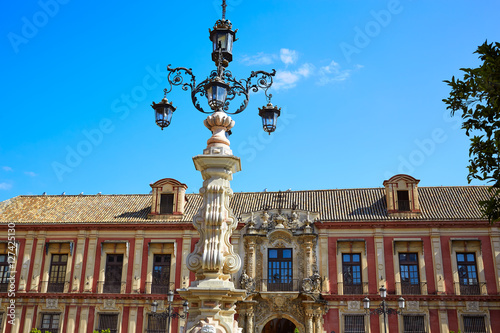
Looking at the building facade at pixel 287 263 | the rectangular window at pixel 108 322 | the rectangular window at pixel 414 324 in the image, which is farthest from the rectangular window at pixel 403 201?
the rectangular window at pixel 108 322

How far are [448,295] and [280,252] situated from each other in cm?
834

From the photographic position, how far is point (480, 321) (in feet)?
74.5

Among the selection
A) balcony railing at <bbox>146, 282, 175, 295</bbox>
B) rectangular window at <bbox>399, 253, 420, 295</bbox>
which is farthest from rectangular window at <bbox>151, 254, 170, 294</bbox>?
rectangular window at <bbox>399, 253, 420, 295</bbox>

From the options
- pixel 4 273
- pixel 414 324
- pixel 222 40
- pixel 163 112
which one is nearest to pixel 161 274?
pixel 4 273

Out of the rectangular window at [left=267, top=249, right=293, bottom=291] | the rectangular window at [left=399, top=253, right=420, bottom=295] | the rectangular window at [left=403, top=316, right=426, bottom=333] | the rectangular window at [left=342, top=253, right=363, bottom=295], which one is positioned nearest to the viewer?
the rectangular window at [left=403, top=316, right=426, bottom=333]

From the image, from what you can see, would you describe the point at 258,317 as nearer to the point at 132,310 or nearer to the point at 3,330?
the point at 132,310

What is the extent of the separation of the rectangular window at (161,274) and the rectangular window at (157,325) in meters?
1.37

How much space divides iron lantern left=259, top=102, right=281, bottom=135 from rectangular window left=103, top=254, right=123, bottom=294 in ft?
59.9

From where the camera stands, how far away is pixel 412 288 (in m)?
23.6

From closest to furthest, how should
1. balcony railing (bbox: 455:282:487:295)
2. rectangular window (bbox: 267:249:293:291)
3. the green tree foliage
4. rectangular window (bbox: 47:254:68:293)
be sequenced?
1. the green tree foliage
2. balcony railing (bbox: 455:282:487:295)
3. rectangular window (bbox: 267:249:293:291)
4. rectangular window (bbox: 47:254:68:293)

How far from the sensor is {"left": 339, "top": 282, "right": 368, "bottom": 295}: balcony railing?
2378cm

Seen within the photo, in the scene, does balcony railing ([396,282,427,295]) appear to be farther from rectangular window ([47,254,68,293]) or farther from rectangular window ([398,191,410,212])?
rectangular window ([47,254,68,293])

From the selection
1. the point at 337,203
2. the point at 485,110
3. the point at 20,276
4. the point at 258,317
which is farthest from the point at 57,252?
the point at 485,110

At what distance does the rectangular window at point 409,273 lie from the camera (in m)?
23.6
